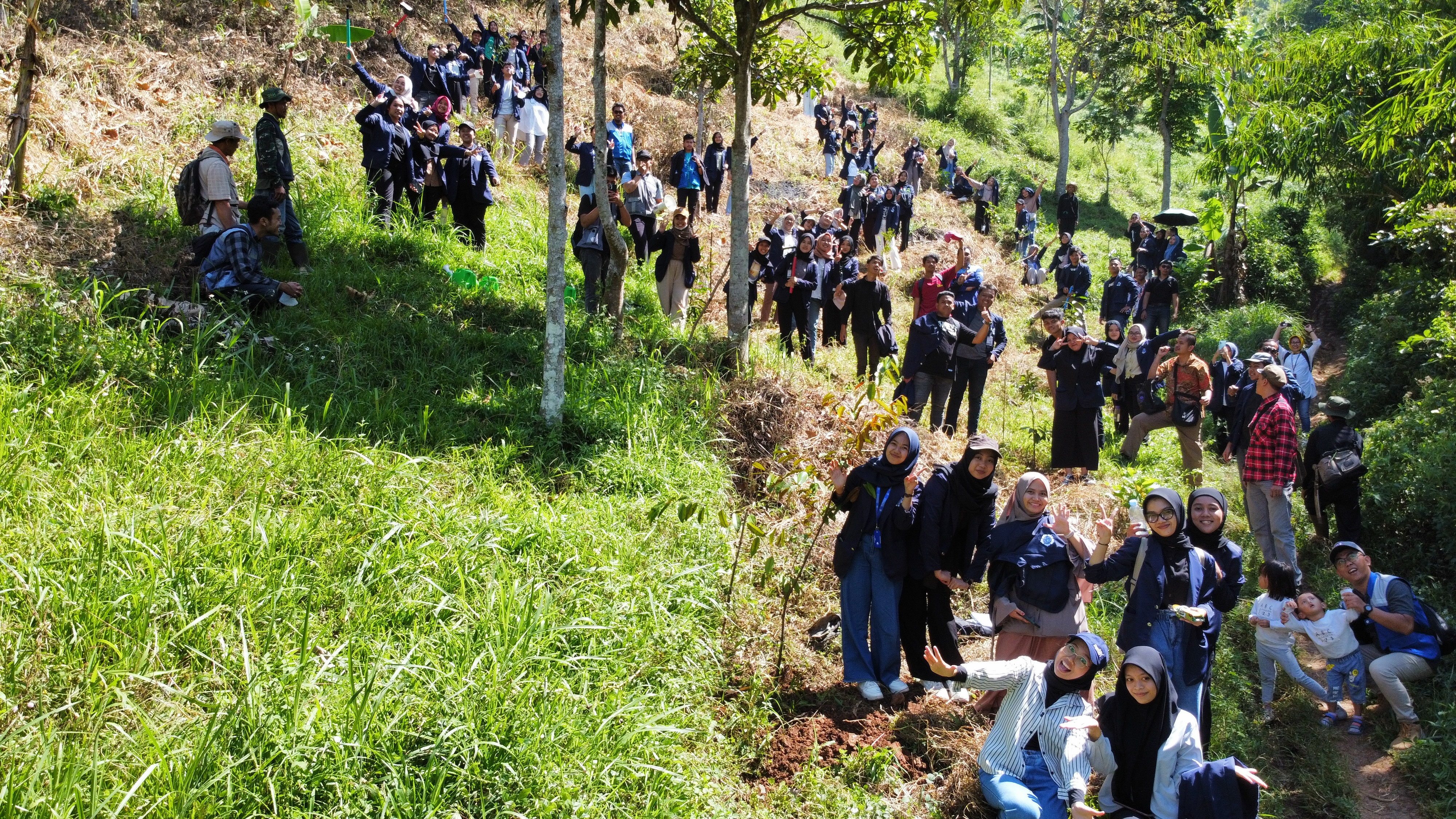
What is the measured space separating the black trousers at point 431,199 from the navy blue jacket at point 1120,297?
30.5ft

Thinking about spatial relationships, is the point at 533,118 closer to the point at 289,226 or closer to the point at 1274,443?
the point at 289,226

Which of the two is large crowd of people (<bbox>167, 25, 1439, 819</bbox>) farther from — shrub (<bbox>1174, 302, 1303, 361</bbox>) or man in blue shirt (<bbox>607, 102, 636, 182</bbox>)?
shrub (<bbox>1174, 302, 1303, 361</bbox>)

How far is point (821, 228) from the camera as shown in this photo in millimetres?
12969

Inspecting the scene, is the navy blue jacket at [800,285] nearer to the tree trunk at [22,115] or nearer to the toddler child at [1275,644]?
the toddler child at [1275,644]

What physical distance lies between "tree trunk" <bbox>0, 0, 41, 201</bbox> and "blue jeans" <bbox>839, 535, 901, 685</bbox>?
6.80 metres

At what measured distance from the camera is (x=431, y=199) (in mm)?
10211

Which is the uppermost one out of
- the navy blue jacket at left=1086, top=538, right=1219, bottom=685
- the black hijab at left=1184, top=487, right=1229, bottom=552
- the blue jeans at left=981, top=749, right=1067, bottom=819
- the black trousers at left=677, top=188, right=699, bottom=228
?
the black trousers at left=677, top=188, right=699, bottom=228

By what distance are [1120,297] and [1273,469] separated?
6727mm

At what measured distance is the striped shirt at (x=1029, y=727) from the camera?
4.64m

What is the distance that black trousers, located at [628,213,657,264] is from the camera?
34.7 ft

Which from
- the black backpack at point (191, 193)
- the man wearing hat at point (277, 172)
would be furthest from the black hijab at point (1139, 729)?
the black backpack at point (191, 193)

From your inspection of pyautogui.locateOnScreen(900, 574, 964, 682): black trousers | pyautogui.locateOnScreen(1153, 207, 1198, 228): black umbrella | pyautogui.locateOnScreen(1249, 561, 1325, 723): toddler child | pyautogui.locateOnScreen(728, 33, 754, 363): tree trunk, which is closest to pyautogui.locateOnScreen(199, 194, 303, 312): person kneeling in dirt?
pyautogui.locateOnScreen(728, 33, 754, 363): tree trunk

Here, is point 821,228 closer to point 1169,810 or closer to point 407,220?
point 407,220

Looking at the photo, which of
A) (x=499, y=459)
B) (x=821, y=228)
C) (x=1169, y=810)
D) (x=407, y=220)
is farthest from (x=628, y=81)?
(x=1169, y=810)
